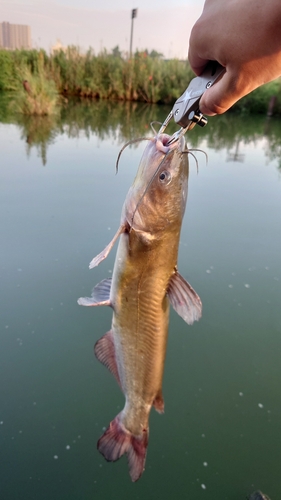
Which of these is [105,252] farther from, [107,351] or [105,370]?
[105,370]

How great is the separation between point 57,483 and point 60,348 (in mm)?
884

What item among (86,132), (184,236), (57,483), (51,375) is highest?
(86,132)

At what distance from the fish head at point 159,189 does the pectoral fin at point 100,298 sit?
0.32m

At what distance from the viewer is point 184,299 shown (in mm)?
1344

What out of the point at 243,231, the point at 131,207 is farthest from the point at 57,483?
the point at 243,231

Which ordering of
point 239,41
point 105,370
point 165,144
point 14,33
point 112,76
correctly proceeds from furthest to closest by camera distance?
point 14,33
point 112,76
point 105,370
point 165,144
point 239,41

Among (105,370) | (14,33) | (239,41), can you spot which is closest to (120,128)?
(105,370)

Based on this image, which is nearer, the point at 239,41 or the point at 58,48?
the point at 239,41

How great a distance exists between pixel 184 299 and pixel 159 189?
1.29ft

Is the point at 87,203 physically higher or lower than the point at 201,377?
higher

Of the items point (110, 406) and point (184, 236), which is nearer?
point (110, 406)

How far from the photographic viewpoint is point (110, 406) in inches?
91.1

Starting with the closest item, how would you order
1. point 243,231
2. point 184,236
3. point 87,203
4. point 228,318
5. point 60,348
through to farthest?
point 60,348 → point 228,318 → point 184,236 → point 243,231 → point 87,203

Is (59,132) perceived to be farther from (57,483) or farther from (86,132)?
(57,483)
